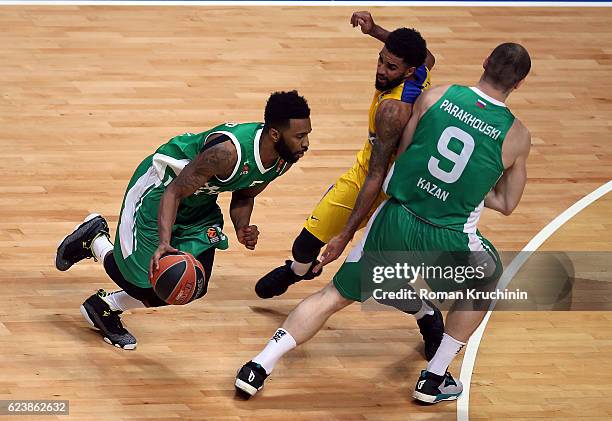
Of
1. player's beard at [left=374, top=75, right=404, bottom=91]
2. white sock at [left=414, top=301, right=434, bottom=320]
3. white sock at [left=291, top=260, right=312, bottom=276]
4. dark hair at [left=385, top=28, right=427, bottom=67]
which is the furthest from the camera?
white sock at [left=291, top=260, right=312, bottom=276]

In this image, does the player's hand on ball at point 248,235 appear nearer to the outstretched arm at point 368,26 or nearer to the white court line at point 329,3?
the outstretched arm at point 368,26

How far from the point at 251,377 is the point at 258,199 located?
91.7 inches

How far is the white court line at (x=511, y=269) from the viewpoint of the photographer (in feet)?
22.0

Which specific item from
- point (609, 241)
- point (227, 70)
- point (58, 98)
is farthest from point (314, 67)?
point (609, 241)

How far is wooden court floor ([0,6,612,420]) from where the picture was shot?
667 centimetres

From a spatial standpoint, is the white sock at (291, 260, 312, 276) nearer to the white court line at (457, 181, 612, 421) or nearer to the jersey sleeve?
the white court line at (457, 181, 612, 421)

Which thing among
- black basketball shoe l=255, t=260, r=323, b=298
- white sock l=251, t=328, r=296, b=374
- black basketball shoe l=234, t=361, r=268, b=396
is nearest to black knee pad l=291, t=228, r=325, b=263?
black basketball shoe l=255, t=260, r=323, b=298

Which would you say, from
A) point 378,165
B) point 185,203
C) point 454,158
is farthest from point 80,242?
point 454,158

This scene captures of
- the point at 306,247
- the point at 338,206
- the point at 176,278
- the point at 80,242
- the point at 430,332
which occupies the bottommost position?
the point at 430,332

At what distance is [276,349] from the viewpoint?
21.1 feet

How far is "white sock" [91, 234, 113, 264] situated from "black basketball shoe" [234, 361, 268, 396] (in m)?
1.11

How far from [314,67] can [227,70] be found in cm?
72

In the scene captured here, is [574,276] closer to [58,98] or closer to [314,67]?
[314,67]

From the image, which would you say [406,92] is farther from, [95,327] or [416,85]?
[95,327]
